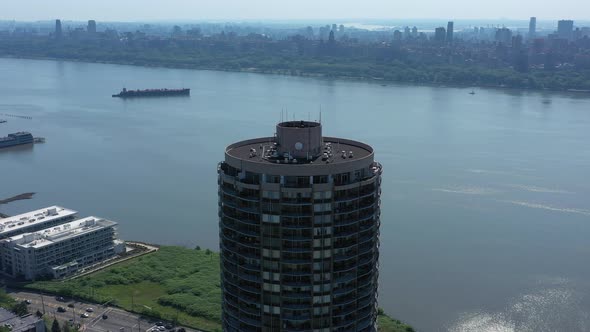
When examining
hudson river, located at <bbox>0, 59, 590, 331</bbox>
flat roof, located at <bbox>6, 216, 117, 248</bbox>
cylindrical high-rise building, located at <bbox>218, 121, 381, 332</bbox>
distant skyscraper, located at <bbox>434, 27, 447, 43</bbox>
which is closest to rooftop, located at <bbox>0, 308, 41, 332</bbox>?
flat roof, located at <bbox>6, 216, 117, 248</bbox>

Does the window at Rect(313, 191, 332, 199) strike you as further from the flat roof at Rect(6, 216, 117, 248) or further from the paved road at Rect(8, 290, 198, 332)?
the flat roof at Rect(6, 216, 117, 248)

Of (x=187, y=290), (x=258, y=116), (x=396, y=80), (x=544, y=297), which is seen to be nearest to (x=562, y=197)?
(x=544, y=297)

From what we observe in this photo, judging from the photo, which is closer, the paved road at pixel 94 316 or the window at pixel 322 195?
the window at pixel 322 195

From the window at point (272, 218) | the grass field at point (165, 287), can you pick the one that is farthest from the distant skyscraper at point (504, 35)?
the window at point (272, 218)

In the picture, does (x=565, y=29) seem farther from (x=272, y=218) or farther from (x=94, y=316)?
(x=272, y=218)

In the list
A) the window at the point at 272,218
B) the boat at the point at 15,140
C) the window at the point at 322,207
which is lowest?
the boat at the point at 15,140

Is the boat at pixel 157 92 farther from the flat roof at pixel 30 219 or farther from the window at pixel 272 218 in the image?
the window at pixel 272 218

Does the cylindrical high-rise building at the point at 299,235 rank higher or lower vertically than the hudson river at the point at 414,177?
higher
